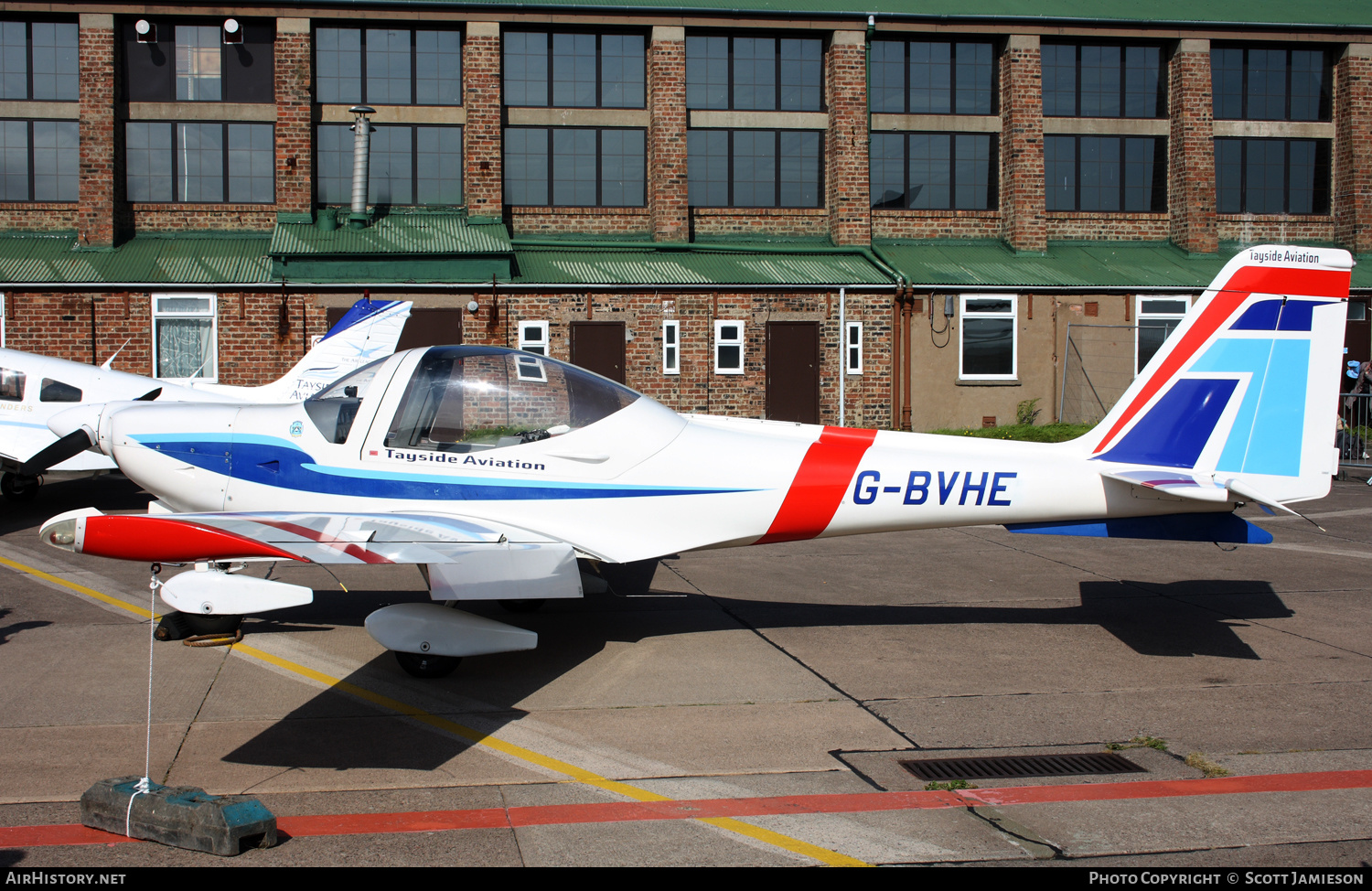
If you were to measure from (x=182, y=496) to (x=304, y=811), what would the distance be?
3586 millimetres

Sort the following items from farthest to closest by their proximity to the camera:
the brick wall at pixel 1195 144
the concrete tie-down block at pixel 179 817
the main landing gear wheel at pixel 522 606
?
the brick wall at pixel 1195 144
the main landing gear wheel at pixel 522 606
the concrete tie-down block at pixel 179 817

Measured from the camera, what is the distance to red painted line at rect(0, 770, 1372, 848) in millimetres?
4168

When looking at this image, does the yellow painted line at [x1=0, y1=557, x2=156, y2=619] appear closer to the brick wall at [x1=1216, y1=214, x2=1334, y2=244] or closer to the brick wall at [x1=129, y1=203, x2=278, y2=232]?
the brick wall at [x1=129, y1=203, x2=278, y2=232]

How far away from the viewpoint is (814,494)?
689 cm

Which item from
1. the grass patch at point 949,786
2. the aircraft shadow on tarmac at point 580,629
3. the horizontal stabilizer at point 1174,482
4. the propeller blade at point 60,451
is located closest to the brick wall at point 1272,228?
the aircraft shadow on tarmac at point 580,629

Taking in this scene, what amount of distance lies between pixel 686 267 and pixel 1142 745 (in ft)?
59.8

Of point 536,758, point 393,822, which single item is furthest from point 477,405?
point 393,822

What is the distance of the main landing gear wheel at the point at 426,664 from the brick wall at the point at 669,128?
59.4 ft

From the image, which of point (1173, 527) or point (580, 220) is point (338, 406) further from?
point (580, 220)

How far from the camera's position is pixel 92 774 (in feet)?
15.5

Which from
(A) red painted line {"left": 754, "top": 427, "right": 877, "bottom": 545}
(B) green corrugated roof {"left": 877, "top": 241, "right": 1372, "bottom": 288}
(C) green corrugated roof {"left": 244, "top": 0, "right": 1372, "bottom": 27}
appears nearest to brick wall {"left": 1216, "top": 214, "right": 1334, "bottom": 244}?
(B) green corrugated roof {"left": 877, "top": 241, "right": 1372, "bottom": 288}

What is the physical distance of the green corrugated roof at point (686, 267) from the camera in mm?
21641

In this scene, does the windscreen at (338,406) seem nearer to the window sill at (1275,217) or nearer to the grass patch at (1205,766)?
the grass patch at (1205,766)

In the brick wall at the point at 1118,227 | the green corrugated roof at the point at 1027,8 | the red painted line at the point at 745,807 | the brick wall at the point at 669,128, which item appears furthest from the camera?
the brick wall at the point at 1118,227
